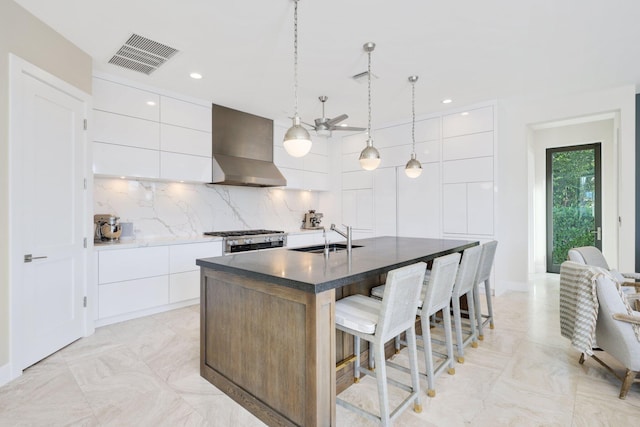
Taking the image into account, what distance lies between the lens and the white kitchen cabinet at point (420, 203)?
5.03 m

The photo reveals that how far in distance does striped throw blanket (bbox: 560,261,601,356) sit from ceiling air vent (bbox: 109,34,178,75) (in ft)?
12.6

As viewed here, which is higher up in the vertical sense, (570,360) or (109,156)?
(109,156)

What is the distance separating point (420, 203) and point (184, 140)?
3.58 metres

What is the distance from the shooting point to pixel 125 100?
3.68 m

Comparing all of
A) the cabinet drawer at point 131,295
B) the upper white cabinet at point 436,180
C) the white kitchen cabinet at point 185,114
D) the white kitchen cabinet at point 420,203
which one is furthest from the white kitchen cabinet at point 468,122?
the cabinet drawer at point 131,295

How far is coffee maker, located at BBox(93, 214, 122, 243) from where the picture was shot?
3.68 meters

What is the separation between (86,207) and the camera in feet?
10.3

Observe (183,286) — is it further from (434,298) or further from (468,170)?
(468,170)

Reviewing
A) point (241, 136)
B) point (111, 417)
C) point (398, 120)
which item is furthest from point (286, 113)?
point (111, 417)

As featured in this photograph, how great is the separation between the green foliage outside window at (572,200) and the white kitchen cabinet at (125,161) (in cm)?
661

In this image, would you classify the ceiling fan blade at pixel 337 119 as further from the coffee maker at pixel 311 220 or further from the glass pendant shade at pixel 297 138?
the coffee maker at pixel 311 220

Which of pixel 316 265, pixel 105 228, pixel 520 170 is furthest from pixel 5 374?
pixel 520 170

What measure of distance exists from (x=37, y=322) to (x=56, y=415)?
3.34 ft

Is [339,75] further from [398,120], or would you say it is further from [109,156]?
[109,156]
